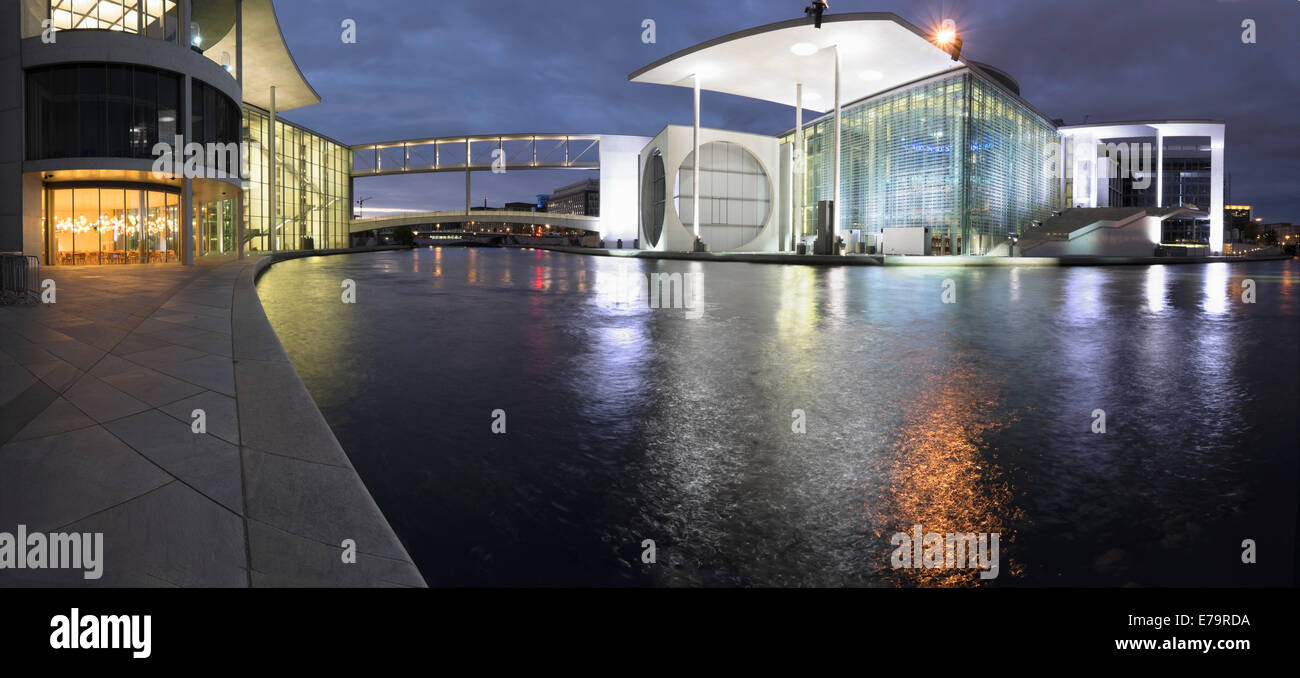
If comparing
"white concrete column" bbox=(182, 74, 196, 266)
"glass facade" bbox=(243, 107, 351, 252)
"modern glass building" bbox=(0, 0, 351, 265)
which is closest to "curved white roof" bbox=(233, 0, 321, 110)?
"modern glass building" bbox=(0, 0, 351, 265)

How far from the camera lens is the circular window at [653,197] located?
51406 mm

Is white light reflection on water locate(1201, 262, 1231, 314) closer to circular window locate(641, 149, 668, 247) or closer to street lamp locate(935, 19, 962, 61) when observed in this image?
street lamp locate(935, 19, 962, 61)

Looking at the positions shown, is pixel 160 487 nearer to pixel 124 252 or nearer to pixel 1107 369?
pixel 1107 369

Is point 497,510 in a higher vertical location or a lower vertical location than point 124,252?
lower

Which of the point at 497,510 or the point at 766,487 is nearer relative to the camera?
the point at 497,510

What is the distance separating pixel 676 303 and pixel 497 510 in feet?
34.6

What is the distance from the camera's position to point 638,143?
8388 cm

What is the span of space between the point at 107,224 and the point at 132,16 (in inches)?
403

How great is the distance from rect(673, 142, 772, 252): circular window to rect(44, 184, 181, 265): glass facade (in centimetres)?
2994

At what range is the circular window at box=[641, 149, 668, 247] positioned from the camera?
51406 mm

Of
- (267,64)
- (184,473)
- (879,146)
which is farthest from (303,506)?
(879,146)
